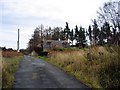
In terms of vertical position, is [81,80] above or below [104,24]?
below

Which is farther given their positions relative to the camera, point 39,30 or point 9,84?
point 39,30

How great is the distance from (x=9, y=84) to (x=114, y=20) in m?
41.5

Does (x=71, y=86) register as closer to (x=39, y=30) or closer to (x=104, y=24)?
(x=104, y=24)

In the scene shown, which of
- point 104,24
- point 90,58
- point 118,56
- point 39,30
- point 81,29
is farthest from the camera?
point 81,29

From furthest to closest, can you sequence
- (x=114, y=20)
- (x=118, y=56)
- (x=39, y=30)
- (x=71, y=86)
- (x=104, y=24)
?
1. (x=39, y=30)
2. (x=104, y=24)
3. (x=114, y=20)
4. (x=118, y=56)
5. (x=71, y=86)

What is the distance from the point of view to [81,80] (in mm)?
17141

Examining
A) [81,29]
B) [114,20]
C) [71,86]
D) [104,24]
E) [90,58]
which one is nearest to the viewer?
[71,86]

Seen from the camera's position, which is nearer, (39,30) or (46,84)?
(46,84)

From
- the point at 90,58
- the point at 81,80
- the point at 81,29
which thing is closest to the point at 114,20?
the point at 90,58

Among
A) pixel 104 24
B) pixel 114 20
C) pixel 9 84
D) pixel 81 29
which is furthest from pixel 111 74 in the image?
pixel 81 29

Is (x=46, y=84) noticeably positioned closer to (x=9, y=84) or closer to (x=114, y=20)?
(x=9, y=84)

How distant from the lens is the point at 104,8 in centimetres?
5744

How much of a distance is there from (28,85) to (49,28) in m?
113

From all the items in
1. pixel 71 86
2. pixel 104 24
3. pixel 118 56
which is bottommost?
pixel 71 86
